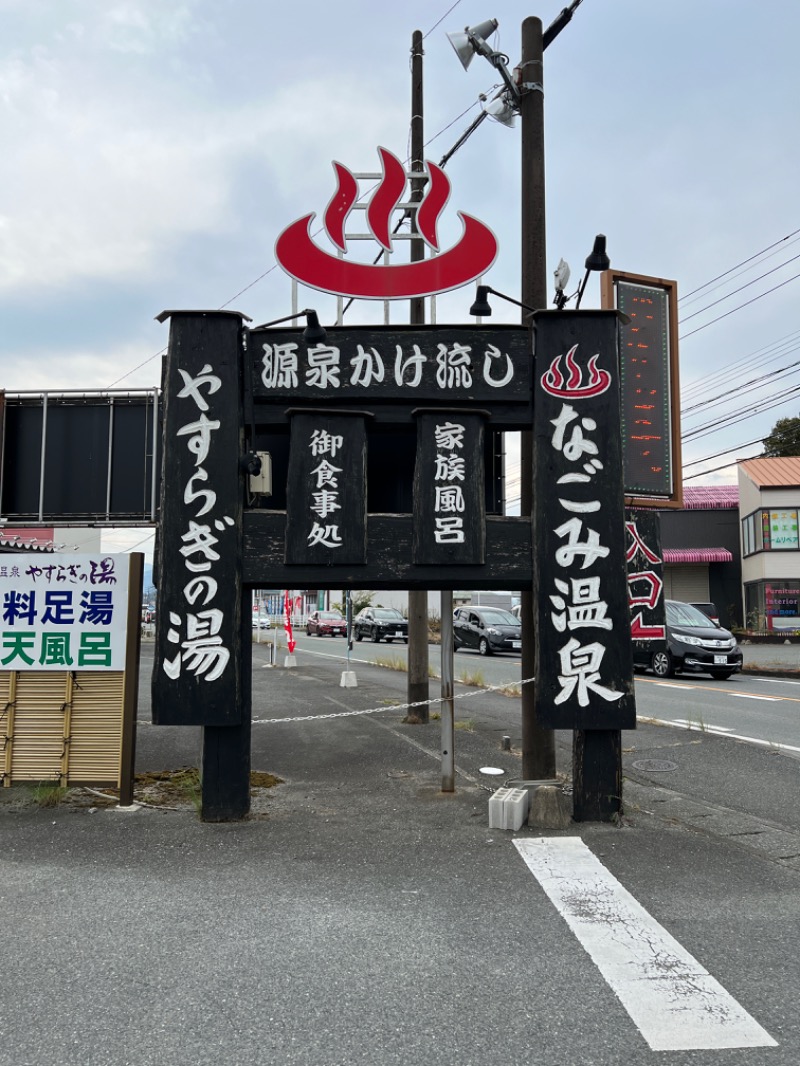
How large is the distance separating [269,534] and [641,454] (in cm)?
325

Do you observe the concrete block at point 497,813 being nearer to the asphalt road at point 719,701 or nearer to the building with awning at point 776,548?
the asphalt road at point 719,701

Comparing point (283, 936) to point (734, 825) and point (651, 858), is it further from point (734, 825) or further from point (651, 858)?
point (734, 825)

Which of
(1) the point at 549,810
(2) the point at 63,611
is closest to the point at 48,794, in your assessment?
(2) the point at 63,611

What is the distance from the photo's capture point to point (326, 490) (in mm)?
6480

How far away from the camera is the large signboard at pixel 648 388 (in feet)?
23.7

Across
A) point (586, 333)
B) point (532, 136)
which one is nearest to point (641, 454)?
point (586, 333)

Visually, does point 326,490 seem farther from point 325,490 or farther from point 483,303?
point 483,303

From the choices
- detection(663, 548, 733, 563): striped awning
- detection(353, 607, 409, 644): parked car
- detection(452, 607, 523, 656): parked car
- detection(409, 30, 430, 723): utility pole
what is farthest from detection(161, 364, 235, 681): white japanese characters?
detection(663, 548, 733, 563): striped awning

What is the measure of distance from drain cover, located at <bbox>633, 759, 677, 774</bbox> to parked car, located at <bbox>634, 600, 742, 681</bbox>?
390 inches

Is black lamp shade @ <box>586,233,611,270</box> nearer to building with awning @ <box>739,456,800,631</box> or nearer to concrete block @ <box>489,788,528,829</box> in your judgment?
concrete block @ <box>489,788,528,829</box>

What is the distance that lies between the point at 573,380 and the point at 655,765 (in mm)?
4535

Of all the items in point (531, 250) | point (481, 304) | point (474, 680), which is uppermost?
point (531, 250)

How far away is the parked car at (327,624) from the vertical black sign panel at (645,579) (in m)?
38.2

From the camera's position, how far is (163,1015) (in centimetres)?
337
